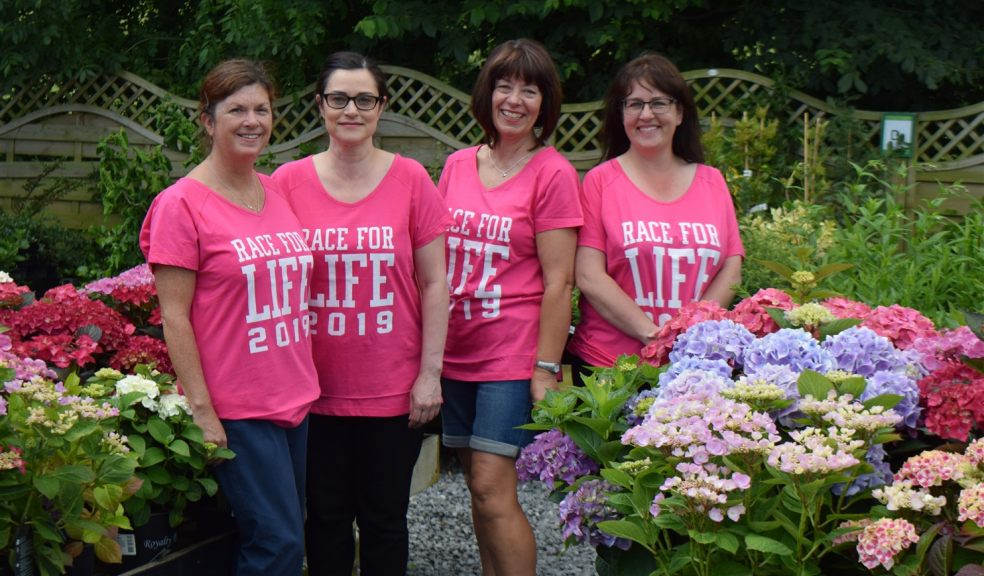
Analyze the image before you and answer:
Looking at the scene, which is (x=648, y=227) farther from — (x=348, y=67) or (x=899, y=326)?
(x=348, y=67)

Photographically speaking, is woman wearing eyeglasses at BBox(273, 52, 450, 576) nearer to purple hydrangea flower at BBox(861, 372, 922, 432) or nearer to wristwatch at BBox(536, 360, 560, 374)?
wristwatch at BBox(536, 360, 560, 374)

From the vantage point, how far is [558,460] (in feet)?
9.13

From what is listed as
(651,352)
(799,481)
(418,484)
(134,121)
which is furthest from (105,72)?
(799,481)

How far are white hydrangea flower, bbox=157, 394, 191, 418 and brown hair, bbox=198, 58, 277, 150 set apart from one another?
2.49ft

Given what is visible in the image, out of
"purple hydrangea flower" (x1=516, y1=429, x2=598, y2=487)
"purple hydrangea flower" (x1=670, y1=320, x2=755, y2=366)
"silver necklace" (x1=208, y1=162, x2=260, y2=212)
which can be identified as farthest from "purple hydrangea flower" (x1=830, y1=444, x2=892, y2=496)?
"silver necklace" (x1=208, y1=162, x2=260, y2=212)

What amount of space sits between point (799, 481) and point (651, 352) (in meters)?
0.87

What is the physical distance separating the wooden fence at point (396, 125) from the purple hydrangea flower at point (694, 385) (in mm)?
5015

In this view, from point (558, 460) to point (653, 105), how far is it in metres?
1.26

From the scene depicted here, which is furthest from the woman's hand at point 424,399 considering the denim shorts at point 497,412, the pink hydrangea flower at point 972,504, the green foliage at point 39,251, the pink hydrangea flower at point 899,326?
the green foliage at point 39,251

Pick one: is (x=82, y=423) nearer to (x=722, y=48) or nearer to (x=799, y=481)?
(x=799, y=481)

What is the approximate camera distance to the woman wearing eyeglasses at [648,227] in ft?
11.2

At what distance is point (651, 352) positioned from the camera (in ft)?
9.89

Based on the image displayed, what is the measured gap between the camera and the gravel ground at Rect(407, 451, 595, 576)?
4715 mm

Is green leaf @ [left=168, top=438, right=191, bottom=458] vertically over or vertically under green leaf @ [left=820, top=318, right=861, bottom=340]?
under
